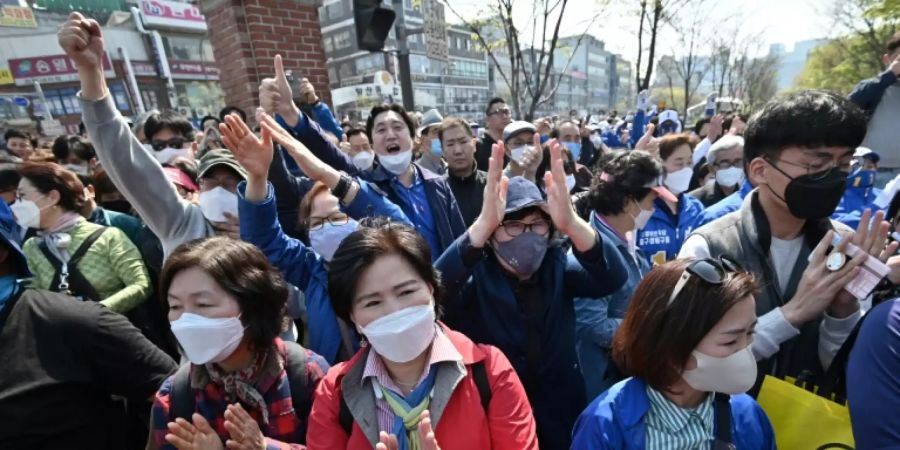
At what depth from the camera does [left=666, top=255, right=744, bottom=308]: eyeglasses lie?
4.39 feet

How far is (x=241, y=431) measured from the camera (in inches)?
56.5

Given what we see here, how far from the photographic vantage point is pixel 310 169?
244cm

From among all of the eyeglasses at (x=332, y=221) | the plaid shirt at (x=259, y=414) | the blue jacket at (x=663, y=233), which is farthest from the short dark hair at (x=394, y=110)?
the plaid shirt at (x=259, y=414)

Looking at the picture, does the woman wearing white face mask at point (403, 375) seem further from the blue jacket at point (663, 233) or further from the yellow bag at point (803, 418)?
the blue jacket at point (663, 233)

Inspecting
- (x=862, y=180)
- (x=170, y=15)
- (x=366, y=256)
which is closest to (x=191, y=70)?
(x=170, y=15)

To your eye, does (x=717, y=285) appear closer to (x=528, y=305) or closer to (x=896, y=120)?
(x=528, y=305)

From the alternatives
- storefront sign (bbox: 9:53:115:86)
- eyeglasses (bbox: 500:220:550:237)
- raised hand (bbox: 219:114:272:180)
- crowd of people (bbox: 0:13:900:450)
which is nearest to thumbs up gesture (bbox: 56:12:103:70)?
crowd of people (bbox: 0:13:900:450)

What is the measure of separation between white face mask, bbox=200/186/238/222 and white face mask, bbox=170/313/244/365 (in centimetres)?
106

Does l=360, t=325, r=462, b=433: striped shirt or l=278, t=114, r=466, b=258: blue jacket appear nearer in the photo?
l=360, t=325, r=462, b=433: striped shirt

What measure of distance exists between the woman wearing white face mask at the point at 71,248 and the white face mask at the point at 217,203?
0.67 meters

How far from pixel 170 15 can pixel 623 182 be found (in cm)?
4522

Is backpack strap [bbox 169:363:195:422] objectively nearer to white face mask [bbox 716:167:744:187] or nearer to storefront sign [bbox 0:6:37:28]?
white face mask [bbox 716:167:744:187]

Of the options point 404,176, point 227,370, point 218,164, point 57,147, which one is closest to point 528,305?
point 227,370

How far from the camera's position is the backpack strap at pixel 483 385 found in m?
1.50
